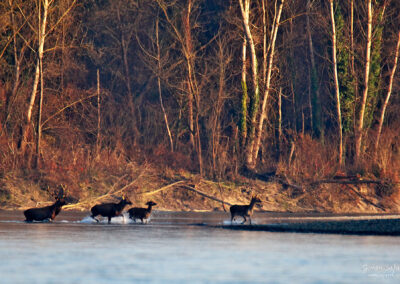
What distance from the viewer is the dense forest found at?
4756cm

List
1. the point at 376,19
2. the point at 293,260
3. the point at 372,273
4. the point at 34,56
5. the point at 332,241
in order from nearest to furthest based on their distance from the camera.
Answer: the point at 372,273 → the point at 293,260 → the point at 332,241 → the point at 34,56 → the point at 376,19

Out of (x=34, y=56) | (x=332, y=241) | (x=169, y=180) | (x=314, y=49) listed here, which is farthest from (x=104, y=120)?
(x=332, y=241)

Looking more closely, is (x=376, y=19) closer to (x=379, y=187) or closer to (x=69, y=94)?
(x=379, y=187)

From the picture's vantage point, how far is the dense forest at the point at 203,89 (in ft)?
156

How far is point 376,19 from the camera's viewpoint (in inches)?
2095

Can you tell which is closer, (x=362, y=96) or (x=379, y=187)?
(x=379, y=187)

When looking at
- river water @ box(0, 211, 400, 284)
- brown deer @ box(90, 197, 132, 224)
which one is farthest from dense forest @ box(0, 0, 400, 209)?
river water @ box(0, 211, 400, 284)

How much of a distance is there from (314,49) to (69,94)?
59.2 feet

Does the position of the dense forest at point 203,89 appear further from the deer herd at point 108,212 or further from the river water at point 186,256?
the river water at point 186,256

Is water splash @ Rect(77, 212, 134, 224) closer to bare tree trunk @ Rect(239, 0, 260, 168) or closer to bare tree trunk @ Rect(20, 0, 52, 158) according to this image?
bare tree trunk @ Rect(20, 0, 52, 158)

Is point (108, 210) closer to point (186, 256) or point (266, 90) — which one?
point (186, 256)

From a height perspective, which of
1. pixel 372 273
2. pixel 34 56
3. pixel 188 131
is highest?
pixel 34 56

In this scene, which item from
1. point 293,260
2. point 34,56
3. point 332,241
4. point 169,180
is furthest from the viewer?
point 34,56

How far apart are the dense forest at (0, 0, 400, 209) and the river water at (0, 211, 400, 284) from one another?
16.5 m
